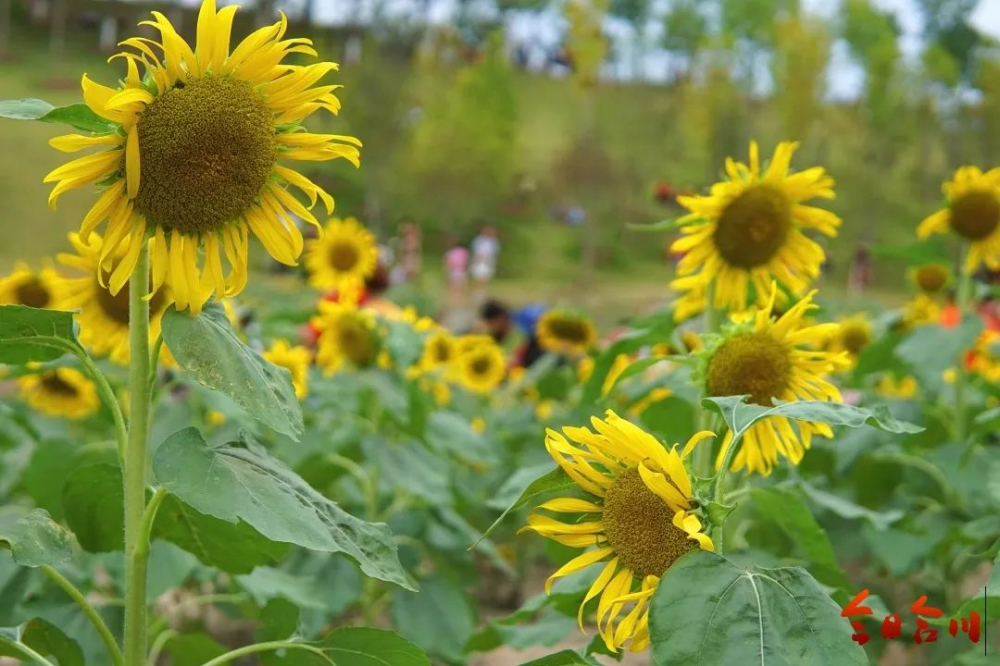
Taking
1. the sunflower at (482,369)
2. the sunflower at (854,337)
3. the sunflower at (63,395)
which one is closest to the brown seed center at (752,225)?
the sunflower at (854,337)

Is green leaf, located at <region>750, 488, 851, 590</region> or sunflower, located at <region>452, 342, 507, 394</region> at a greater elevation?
green leaf, located at <region>750, 488, 851, 590</region>

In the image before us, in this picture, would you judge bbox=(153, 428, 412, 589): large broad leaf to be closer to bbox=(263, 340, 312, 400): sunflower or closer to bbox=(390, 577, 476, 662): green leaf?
bbox=(390, 577, 476, 662): green leaf

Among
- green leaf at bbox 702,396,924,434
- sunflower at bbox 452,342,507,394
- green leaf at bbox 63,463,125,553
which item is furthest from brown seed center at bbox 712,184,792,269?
sunflower at bbox 452,342,507,394

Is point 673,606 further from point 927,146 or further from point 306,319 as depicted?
point 927,146

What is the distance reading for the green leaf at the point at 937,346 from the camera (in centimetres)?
266

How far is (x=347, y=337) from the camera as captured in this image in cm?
325

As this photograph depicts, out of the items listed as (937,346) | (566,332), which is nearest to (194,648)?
(937,346)

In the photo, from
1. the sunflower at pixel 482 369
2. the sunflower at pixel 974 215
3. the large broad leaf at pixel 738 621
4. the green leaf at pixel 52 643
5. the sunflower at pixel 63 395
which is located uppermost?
the sunflower at pixel 974 215

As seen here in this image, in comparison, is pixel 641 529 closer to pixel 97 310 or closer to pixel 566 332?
pixel 97 310

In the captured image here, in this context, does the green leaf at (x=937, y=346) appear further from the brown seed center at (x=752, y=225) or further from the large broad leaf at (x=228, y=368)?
the large broad leaf at (x=228, y=368)

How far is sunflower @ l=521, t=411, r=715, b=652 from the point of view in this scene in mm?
1127

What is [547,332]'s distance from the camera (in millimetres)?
4742

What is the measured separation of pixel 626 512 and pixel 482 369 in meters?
3.71

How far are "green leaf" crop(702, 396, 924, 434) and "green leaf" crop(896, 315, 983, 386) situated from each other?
1527 millimetres
